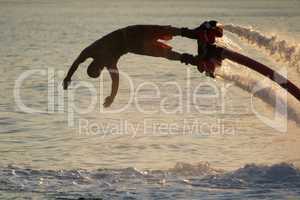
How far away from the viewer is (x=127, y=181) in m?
21.7

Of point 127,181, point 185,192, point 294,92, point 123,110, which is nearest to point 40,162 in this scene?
point 127,181

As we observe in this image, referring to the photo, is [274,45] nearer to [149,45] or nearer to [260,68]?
[260,68]

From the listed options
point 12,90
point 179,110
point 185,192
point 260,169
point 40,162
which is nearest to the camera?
point 185,192

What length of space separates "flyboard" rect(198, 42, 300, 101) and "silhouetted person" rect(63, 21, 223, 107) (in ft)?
1.55

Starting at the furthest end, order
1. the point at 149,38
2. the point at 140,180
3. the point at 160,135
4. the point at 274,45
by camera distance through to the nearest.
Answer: the point at 160,135, the point at 274,45, the point at 140,180, the point at 149,38

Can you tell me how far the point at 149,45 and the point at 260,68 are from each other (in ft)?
9.73

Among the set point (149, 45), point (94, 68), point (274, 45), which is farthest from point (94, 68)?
point (274, 45)

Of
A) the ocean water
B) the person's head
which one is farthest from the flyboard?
the person's head

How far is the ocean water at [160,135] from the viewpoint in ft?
69.9

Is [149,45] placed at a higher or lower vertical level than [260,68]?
higher

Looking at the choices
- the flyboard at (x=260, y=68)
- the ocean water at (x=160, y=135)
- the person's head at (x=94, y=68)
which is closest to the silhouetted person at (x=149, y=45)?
the person's head at (x=94, y=68)

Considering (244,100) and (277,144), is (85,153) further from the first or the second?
(244,100)

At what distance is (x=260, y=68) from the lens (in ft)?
74.9

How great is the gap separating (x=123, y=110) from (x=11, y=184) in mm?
13439
